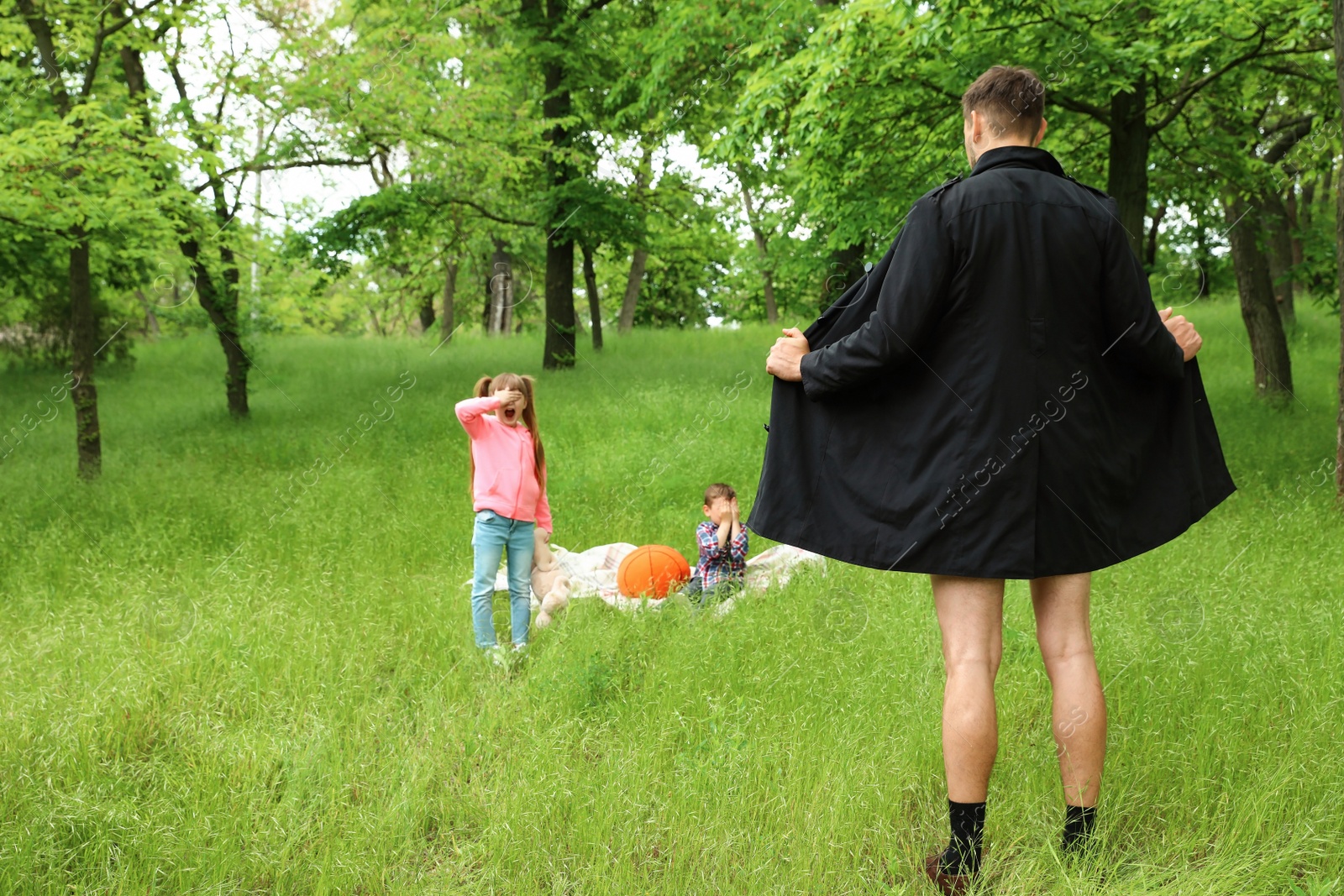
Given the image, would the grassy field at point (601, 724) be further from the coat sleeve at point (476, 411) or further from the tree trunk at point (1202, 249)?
the tree trunk at point (1202, 249)

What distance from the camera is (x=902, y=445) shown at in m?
2.53

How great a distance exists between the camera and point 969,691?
248 centimetres

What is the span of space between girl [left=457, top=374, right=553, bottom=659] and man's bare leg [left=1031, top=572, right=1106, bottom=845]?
3089mm

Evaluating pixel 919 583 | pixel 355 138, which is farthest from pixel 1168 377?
pixel 355 138

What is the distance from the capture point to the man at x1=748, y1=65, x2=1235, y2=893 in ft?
7.84

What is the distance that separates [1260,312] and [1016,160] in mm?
11956

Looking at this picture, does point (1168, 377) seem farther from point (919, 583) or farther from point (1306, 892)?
point (919, 583)

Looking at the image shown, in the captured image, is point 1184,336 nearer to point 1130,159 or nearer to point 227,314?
point 1130,159

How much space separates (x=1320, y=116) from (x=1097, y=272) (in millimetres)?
9106

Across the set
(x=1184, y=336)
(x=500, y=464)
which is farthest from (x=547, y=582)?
(x=1184, y=336)

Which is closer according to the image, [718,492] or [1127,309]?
[1127,309]

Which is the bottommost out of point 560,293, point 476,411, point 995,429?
point 476,411

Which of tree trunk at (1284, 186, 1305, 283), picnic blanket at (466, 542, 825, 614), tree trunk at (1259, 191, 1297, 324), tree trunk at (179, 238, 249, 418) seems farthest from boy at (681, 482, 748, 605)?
tree trunk at (1284, 186, 1305, 283)

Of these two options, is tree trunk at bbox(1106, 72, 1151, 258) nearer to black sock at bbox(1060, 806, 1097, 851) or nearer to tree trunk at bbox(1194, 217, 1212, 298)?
tree trunk at bbox(1194, 217, 1212, 298)
